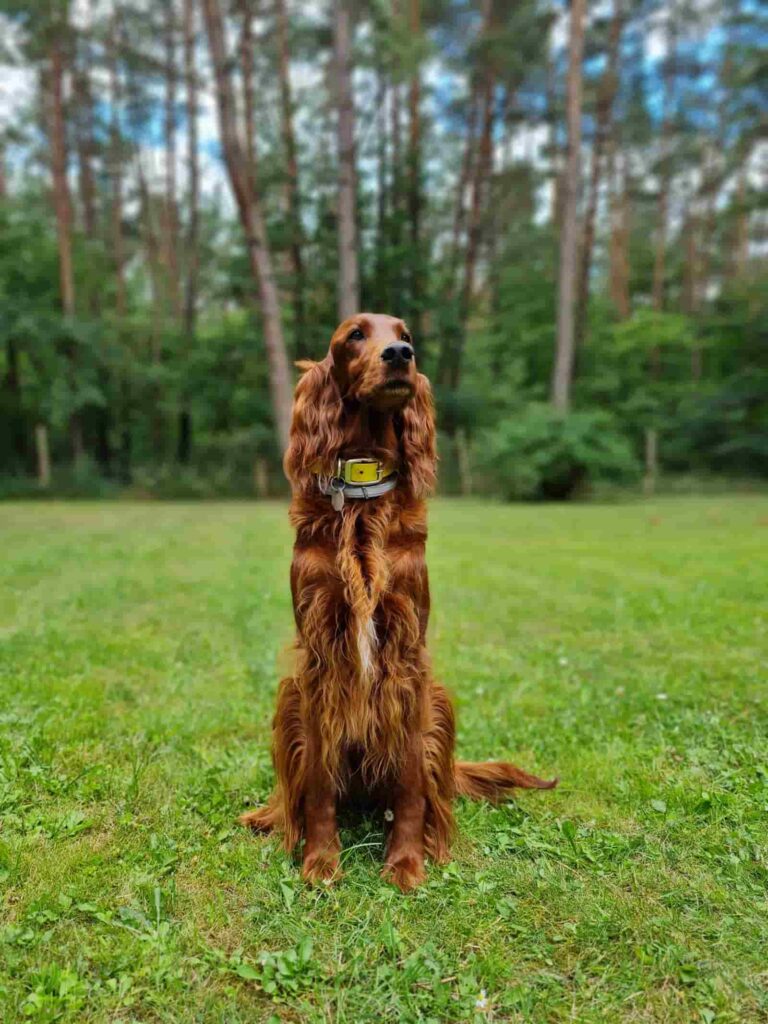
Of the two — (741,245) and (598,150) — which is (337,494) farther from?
(741,245)

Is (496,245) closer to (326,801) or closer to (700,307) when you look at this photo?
(700,307)

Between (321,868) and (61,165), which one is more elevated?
(61,165)

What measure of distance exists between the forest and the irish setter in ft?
38.4

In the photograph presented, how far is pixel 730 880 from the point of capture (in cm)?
195

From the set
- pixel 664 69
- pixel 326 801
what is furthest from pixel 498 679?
pixel 664 69

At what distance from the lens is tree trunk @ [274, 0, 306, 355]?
631 inches

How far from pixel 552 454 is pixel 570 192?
6.19 m

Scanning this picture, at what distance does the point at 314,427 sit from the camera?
85.1 inches

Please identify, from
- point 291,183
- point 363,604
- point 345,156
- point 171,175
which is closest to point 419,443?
point 363,604

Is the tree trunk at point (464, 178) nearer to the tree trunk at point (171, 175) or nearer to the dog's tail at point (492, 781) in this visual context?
the tree trunk at point (171, 175)

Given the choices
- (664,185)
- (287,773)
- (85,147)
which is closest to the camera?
(287,773)

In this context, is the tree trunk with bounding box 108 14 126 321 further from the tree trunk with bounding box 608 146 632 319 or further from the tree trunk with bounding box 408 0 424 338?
the tree trunk with bounding box 608 146 632 319

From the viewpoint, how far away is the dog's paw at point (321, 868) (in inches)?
79.1

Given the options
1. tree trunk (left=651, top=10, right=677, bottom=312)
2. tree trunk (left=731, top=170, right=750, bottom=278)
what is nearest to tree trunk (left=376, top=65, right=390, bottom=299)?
tree trunk (left=651, top=10, right=677, bottom=312)
